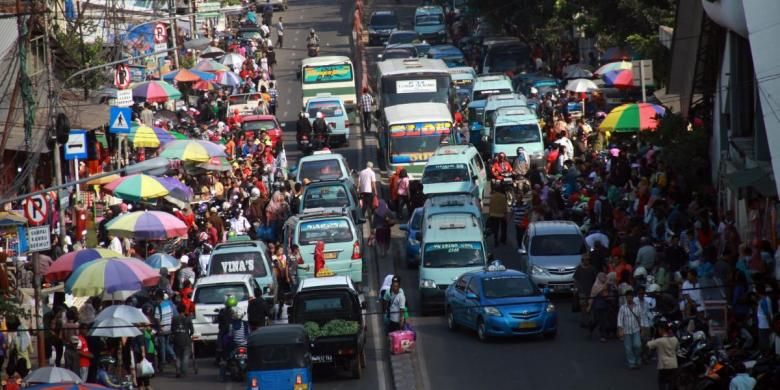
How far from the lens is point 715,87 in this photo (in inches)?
1508

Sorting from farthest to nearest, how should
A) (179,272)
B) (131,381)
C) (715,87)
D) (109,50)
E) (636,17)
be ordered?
1. (109,50)
2. (636,17)
3. (715,87)
4. (179,272)
5. (131,381)

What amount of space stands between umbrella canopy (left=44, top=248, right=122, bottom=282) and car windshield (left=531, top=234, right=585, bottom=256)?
881 centimetres

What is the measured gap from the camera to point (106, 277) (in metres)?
29.8

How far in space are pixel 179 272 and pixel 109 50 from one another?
78.7 feet

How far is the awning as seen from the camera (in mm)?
27391

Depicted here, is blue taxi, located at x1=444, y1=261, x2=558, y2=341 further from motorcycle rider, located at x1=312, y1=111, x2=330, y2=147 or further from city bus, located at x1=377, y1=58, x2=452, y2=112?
motorcycle rider, located at x1=312, y1=111, x2=330, y2=147

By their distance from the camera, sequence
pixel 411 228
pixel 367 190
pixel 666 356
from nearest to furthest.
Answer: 1. pixel 666 356
2. pixel 411 228
3. pixel 367 190

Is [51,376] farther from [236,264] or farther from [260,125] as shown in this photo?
[260,125]

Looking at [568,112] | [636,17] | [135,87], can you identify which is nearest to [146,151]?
[135,87]

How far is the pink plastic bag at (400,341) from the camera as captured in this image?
2966cm

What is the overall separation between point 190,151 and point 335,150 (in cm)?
1108

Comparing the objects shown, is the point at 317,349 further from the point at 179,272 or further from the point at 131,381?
the point at 179,272

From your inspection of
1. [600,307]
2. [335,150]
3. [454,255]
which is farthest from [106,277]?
[335,150]

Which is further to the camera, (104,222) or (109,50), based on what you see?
(109,50)
